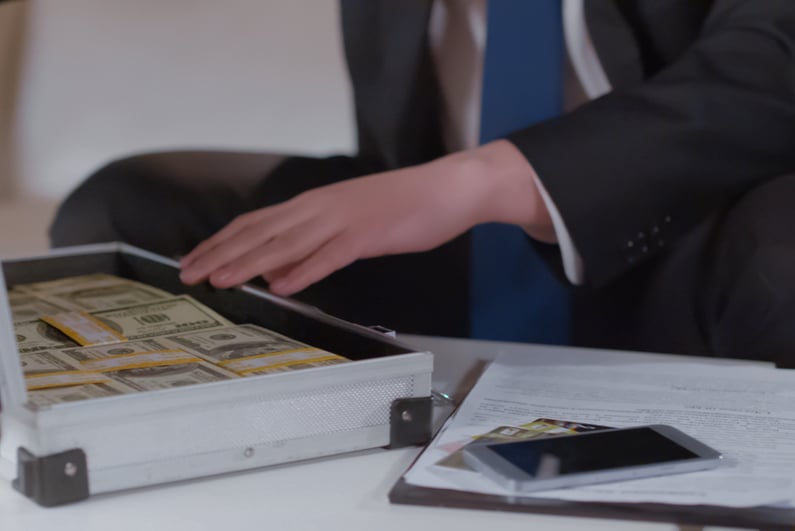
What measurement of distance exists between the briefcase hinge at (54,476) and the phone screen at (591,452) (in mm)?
246

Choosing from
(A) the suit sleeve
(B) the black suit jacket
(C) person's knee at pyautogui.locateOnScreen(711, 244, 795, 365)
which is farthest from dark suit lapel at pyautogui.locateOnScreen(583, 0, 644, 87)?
(C) person's knee at pyautogui.locateOnScreen(711, 244, 795, 365)

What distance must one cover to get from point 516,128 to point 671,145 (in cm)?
34

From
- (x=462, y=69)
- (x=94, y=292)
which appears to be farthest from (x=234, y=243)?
(x=462, y=69)

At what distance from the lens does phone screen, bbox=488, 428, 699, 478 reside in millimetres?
622

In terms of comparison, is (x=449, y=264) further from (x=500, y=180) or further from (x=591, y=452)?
(x=591, y=452)

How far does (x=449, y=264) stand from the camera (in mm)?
1416

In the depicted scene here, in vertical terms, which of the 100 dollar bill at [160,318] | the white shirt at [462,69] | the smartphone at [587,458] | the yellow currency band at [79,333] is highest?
the white shirt at [462,69]

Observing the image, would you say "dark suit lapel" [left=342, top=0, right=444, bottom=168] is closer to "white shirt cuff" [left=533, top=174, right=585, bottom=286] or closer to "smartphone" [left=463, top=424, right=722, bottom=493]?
"white shirt cuff" [left=533, top=174, right=585, bottom=286]

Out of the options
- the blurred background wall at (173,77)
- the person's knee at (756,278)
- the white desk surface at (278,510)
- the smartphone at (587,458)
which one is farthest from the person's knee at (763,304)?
the blurred background wall at (173,77)

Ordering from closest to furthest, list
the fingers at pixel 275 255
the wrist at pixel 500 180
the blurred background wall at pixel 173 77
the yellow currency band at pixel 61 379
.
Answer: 1. the yellow currency band at pixel 61 379
2. the fingers at pixel 275 255
3. the wrist at pixel 500 180
4. the blurred background wall at pixel 173 77

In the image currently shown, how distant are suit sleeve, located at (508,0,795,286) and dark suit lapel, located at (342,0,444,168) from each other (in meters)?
0.40

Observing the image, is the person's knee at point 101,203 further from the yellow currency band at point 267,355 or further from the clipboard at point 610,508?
the clipboard at point 610,508

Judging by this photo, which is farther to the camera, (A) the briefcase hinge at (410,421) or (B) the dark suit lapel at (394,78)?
(B) the dark suit lapel at (394,78)

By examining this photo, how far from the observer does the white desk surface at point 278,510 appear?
1.92 feet
